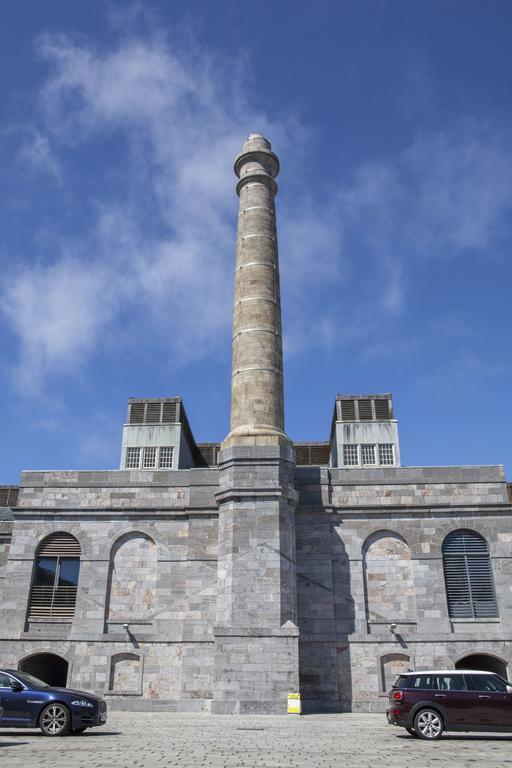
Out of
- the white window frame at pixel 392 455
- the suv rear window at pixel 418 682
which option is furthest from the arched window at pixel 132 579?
the white window frame at pixel 392 455

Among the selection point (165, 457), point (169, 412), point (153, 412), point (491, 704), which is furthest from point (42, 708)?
point (153, 412)

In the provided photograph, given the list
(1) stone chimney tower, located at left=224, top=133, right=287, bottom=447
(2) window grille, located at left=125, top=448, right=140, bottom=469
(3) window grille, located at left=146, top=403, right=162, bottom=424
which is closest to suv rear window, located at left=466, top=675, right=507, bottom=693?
(1) stone chimney tower, located at left=224, top=133, right=287, bottom=447

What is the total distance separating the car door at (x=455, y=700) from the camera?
563 inches

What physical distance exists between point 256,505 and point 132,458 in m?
10.5

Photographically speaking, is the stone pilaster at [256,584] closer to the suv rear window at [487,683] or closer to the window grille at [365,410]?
the suv rear window at [487,683]

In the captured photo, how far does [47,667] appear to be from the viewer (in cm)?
2597

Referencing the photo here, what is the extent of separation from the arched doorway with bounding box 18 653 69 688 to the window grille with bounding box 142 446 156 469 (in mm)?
9237

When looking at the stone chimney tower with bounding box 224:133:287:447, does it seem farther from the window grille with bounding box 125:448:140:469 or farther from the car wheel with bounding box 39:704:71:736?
the car wheel with bounding box 39:704:71:736

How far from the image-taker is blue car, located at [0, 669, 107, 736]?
45.8 feet

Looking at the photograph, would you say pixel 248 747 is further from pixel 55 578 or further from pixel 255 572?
pixel 55 578

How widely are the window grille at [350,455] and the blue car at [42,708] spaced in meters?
19.3

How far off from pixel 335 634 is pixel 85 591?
30.0 ft

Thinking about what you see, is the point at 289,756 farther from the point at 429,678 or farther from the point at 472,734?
the point at 472,734

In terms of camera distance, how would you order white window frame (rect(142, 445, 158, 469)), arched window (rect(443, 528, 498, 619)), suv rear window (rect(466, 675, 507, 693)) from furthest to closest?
white window frame (rect(142, 445, 158, 469)) < arched window (rect(443, 528, 498, 619)) < suv rear window (rect(466, 675, 507, 693))
